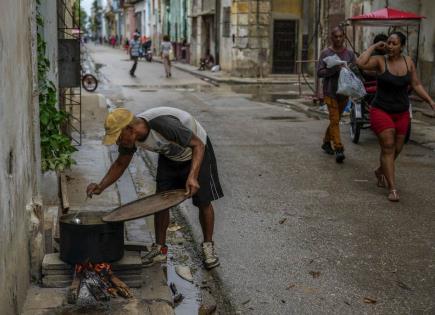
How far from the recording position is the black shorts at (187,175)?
5.14 meters

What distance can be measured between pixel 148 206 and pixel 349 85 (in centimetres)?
530

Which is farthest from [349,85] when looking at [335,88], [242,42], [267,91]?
[242,42]

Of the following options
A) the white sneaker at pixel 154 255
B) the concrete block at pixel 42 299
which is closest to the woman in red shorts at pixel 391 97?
the white sneaker at pixel 154 255

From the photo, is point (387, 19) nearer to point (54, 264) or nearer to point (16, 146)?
point (54, 264)

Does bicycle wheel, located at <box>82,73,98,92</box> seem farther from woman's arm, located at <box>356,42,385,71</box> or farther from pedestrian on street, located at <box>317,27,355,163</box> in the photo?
woman's arm, located at <box>356,42,385,71</box>

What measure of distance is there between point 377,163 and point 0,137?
22.9 feet

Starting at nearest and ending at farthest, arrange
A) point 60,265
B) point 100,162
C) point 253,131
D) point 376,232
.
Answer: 1. point 60,265
2. point 376,232
3. point 100,162
4. point 253,131

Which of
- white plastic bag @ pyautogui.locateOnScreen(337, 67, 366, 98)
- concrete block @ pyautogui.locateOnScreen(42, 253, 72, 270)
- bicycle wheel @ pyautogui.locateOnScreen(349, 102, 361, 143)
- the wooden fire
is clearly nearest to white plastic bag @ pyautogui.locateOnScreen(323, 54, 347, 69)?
white plastic bag @ pyautogui.locateOnScreen(337, 67, 366, 98)

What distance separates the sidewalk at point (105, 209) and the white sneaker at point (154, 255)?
7 centimetres

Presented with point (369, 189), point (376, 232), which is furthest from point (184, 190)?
point (369, 189)

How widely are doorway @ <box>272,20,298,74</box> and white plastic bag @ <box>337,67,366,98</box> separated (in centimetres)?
2048

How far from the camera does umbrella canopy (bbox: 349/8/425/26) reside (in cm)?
1305

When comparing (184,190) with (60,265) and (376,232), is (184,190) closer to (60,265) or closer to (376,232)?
(60,265)

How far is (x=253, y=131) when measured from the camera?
502 inches
